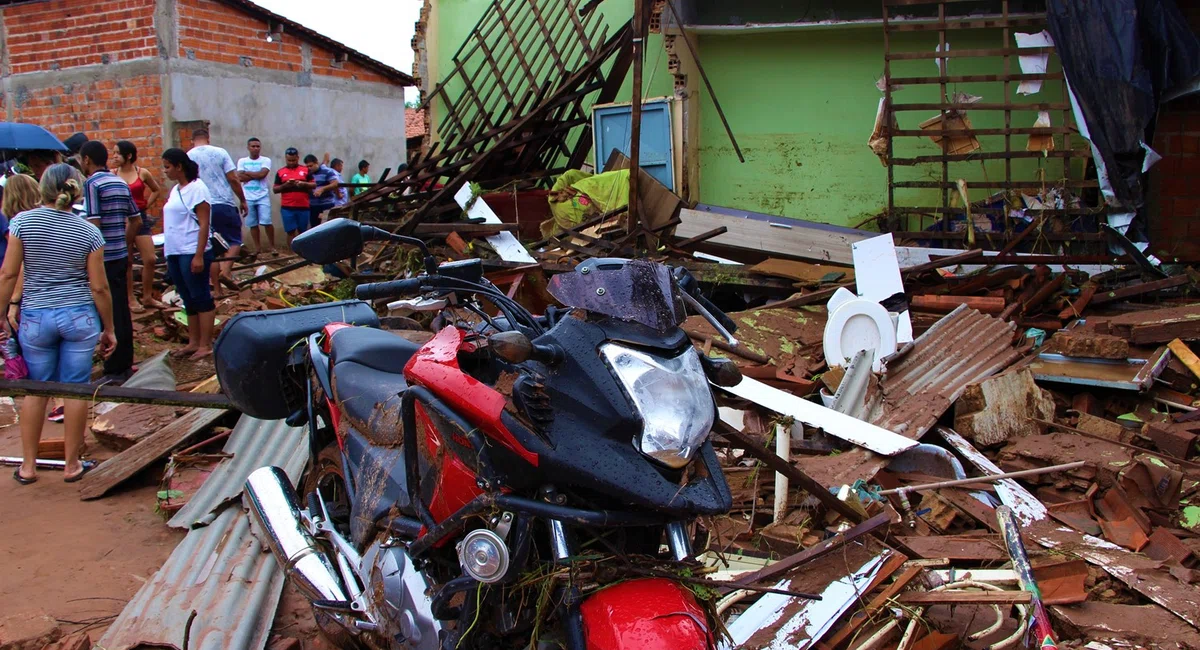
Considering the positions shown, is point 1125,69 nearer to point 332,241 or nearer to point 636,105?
point 636,105

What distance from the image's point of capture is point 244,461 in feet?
17.1

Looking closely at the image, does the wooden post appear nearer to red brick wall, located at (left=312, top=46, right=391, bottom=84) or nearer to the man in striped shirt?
the man in striped shirt

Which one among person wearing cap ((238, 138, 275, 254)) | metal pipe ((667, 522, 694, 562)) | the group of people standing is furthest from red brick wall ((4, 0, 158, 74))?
metal pipe ((667, 522, 694, 562))

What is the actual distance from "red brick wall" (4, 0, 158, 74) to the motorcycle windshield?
12.3 m

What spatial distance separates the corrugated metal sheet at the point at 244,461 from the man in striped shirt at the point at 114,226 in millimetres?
1910

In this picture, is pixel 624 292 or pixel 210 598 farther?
pixel 210 598

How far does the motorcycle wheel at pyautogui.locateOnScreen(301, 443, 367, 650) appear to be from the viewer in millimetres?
3281

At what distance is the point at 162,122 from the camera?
41.4ft

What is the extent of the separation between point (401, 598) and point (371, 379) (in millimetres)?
830

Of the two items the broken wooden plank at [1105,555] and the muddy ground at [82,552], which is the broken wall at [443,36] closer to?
the muddy ground at [82,552]

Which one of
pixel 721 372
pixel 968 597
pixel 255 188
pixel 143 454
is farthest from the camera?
pixel 255 188

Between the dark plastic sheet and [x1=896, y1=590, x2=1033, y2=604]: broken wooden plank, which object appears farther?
the dark plastic sheet

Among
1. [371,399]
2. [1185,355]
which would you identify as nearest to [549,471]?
[371,399]

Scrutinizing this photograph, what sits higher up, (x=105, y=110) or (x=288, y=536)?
(x=105, y=110)
